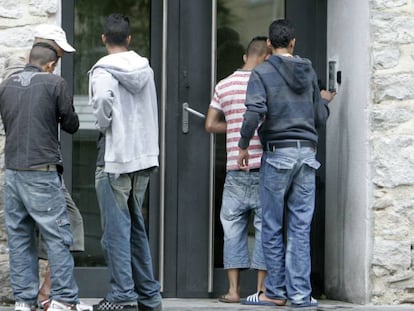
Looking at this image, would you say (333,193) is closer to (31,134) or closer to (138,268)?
(138,268)

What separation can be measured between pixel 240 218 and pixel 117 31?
1.68 m

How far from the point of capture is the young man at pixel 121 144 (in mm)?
7734

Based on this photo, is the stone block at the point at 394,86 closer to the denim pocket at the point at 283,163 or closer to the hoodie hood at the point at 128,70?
the denim pocket at the point at 283,163

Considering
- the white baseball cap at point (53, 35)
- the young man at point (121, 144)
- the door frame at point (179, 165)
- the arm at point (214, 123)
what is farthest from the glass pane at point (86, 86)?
the young man at point (121, 144)

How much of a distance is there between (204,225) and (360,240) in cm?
111

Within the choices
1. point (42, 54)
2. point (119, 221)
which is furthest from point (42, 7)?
point (119, 221)

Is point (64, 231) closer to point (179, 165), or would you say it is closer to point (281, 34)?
point (179, 165)

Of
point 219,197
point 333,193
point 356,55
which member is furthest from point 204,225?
point 356,55

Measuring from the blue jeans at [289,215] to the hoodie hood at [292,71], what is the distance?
41 cm

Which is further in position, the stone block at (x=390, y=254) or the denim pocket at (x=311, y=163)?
the stone block at (x=390, y=254)

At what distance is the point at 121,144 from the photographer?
304 inches

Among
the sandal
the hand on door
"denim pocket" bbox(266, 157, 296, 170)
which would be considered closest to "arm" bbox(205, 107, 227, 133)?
the hand on door

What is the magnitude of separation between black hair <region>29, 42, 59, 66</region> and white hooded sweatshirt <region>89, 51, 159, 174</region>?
284mm

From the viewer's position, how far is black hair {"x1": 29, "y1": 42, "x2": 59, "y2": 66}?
25.9 ft
